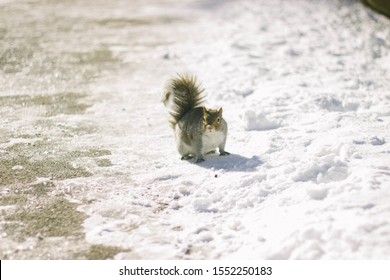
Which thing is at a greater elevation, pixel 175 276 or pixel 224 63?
pixel 224 63

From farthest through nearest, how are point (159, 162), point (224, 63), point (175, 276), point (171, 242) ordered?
point (224, 63)
point (159, 162)
point (171, 242)
point (175, 276)

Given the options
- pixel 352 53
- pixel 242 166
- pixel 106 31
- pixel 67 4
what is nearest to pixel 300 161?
pixel 242 166

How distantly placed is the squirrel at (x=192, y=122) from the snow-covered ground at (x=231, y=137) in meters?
0.18

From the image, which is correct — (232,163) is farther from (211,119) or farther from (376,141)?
(376,141)

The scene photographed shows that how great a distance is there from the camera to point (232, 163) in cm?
543

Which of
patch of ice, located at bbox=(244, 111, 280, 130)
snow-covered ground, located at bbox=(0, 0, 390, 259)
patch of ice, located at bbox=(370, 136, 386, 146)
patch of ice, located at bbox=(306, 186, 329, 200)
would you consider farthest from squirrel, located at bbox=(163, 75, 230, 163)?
patch of ice, located at bbox=(370, 136, 386, 146)

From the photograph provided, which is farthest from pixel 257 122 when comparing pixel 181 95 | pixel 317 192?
pixel 317 192

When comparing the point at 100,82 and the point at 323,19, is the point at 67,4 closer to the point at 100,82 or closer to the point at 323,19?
the point at 323,19

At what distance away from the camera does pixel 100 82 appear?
9453 millimetres

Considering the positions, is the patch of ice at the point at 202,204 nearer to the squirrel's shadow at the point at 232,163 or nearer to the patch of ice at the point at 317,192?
the squirrel's shadow at the point at 232,163

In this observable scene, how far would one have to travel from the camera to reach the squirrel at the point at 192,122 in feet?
17.6

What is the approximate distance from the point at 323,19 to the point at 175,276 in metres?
13.0

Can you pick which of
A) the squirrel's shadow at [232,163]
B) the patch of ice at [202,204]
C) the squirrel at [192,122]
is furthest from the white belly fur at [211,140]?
the patch of ice at [202,204]

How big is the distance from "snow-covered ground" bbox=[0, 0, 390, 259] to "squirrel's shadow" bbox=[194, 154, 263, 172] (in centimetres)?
3
